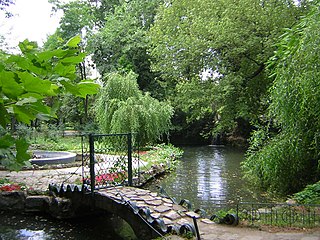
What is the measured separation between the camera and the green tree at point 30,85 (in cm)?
71

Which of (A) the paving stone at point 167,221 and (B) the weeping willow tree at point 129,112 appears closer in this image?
(A) the paving stone at point 167,221

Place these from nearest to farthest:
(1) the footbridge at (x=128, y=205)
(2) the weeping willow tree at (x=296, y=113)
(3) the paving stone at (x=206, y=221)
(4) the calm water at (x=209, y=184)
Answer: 1. (1) the footbridge at (x=128, y=205)
2. (3) the paving stone at (x=206, y=221)
3. (2) the weeping willow tree at (x=296, y=113)
4. (4) the calm water at (x=209, y=184)

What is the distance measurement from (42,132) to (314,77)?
17882mm

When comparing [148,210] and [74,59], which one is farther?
[148,210]

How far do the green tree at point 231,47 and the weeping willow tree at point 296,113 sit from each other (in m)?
4.62

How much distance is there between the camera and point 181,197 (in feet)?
31.0

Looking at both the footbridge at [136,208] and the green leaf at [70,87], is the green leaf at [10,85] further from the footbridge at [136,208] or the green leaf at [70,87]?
the footbridge at [136,208]

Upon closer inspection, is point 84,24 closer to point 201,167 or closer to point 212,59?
point 212,59

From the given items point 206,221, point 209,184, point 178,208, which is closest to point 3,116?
point 206,221

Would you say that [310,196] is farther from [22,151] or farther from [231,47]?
[231,47]

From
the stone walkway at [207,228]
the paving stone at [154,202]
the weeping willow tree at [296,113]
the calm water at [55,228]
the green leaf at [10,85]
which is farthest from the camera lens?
the calm water at [55,228]

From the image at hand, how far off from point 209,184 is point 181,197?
1.75 m

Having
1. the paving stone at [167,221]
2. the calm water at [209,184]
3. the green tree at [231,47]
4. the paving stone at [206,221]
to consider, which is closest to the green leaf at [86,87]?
the paving stone at [167,221]

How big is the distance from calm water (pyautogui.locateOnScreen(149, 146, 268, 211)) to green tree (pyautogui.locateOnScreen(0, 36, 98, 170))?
25.6 ft
